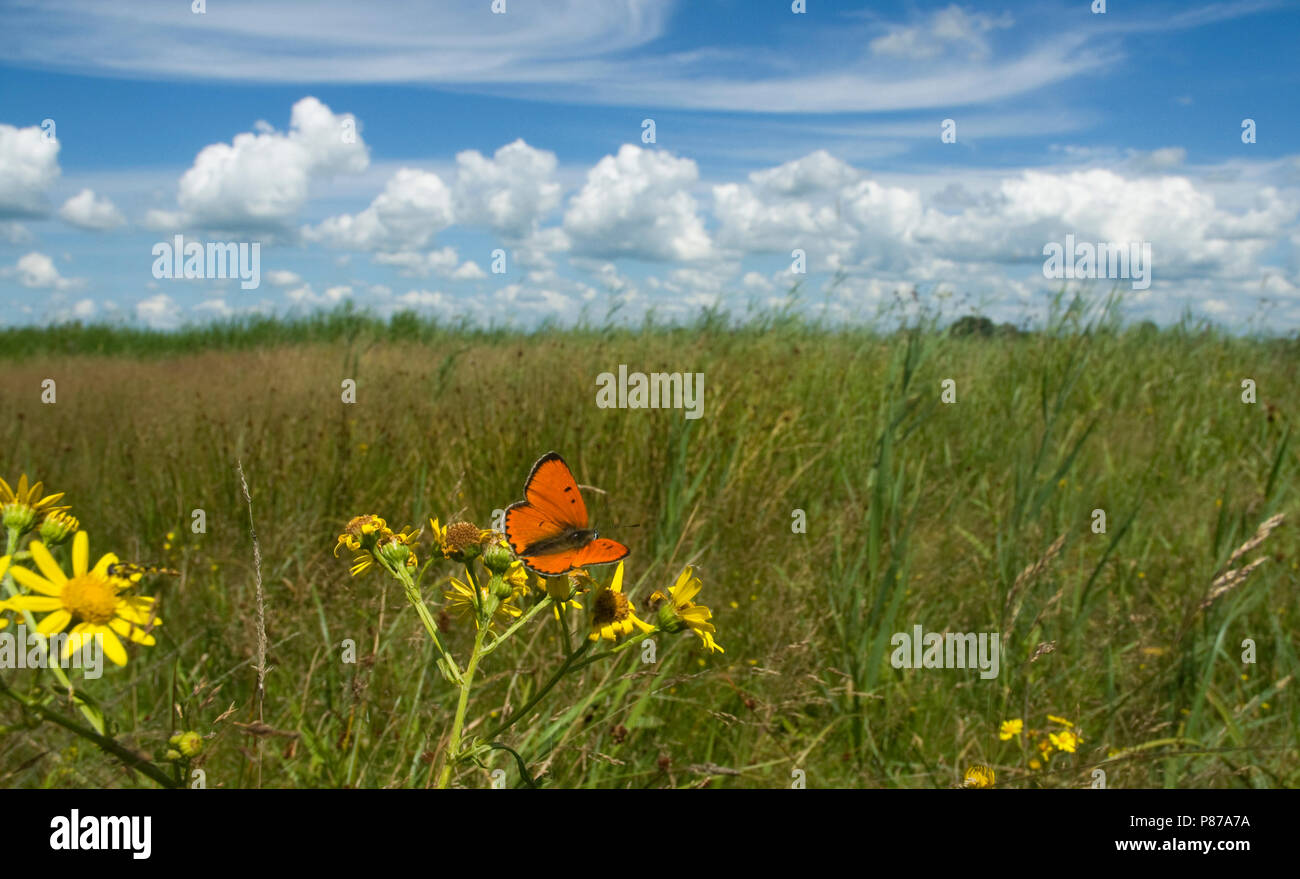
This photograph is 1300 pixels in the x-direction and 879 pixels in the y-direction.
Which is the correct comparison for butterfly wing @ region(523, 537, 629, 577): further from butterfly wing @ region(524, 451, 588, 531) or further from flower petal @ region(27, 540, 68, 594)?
flower petal @ region(27, 540, 68, 594)

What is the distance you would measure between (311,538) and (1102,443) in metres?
4.22

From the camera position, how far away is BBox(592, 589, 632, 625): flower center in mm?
919

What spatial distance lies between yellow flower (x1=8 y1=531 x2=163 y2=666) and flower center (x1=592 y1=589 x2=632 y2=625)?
0.42 meters

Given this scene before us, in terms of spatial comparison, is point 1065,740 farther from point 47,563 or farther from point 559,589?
point 47,563

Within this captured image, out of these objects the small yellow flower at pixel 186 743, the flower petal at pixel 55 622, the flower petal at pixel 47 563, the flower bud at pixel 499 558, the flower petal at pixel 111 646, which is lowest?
the small yellow flower at pixel 186 743

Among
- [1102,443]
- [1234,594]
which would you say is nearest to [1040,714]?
[1234,594]

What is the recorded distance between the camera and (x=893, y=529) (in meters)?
2.49

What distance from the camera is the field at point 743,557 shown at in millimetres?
1865

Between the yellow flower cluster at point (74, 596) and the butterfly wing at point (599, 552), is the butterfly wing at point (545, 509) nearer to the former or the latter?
the butterfly wing at point (599, 552)

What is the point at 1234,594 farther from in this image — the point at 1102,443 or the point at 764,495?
the point at 1102,443
